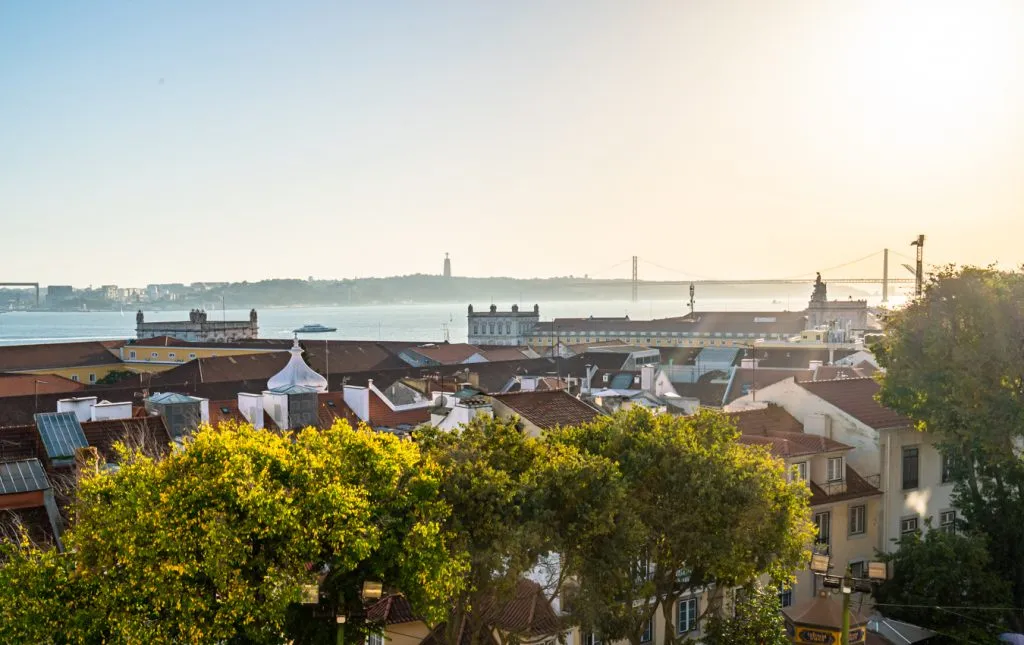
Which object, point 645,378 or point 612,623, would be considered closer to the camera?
point 612,623

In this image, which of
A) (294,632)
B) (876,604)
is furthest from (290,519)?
(876,604)

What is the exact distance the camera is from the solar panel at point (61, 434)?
2136 cm

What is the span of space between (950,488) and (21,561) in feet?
85.8

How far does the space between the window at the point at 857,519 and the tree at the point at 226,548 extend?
16.3 m

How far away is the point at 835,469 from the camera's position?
27.9 metres

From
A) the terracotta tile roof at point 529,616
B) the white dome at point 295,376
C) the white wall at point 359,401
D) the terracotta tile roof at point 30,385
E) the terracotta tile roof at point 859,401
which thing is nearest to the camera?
the terracotta tile roof at point 529,616

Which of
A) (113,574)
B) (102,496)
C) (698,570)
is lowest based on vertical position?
(698,570)

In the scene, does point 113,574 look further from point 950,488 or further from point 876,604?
point 950,488

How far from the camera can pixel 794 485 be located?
2008 centimetres

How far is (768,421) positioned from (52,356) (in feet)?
233

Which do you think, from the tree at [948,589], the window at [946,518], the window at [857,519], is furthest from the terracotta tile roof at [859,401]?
the tree at [948,589]

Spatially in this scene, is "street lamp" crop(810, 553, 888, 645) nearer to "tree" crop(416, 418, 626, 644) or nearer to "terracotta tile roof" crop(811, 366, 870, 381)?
"tree" crop(416, 418, 626, 644)

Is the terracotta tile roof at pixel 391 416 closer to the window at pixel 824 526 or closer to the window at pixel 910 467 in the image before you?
the window at pixel 824 526

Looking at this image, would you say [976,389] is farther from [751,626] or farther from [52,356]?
[52,356]
